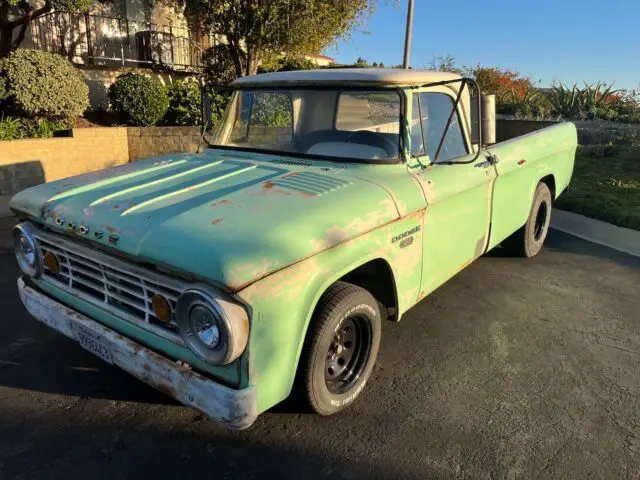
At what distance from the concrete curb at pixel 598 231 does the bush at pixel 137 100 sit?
7.68 meters

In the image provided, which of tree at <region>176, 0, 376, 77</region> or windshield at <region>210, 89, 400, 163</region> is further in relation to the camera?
tree at <region>176, 0, 376, 77</region>

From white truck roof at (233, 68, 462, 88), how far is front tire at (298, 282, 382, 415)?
1.46 metres

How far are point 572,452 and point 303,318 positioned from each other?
158cm

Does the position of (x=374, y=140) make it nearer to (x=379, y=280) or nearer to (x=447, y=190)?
(x=447, y=190)

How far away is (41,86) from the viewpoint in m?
8.61

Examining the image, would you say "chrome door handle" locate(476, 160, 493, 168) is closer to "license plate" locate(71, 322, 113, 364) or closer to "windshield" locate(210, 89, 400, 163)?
"windshield" locate(210, 89, 400, 163)

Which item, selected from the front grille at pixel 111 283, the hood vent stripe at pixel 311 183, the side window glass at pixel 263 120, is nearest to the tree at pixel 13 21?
the side window glass at pixel 263 120

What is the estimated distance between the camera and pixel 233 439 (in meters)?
2.74

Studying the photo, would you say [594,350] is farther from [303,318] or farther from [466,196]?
[303,318]

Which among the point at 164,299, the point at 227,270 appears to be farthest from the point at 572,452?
the point at 164,299

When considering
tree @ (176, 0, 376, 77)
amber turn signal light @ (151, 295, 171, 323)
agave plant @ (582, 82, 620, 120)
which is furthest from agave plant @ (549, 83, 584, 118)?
amber turn signal light @ (151, 295, 171, 323)

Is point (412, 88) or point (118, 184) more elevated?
point (412, 88)

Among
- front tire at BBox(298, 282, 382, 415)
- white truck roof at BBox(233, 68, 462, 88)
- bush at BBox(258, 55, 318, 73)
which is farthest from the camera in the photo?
bush at BBox(258, 55, 318, 73)

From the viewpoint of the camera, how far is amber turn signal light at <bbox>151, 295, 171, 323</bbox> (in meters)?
2.36
